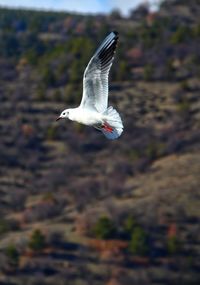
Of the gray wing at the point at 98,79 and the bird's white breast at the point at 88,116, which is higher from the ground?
the gray wing at the point at 98,79

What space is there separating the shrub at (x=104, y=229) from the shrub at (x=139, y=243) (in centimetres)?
87

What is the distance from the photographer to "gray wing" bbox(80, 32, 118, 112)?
48.2 feet

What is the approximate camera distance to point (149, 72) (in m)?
63.8

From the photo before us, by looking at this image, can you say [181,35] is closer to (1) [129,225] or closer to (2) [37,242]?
(1) [129,225]

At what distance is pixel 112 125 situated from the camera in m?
14.7

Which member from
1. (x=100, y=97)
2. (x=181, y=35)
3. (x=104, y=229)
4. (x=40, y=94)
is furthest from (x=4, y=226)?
(x=181, y=35)

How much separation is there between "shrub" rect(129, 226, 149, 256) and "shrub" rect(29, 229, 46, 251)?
3.45m

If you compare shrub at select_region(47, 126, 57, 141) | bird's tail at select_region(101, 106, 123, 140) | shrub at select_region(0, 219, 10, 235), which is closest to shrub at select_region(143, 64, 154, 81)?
shrub at select_region(47, 126, 57, 141)

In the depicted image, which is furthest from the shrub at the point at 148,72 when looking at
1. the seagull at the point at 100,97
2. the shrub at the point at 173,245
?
the seagull at the point at 100,97

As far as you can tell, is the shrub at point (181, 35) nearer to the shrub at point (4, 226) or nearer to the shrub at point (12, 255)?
the shrub at point (4, 226)

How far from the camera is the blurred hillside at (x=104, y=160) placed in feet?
136

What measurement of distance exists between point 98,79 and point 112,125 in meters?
0.63

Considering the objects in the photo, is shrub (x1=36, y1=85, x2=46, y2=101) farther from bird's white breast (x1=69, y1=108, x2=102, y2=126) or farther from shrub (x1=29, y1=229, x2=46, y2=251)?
bird's white breast (x1=69, y1=108, x2=102, y2=126)

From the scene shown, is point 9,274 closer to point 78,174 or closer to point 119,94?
point 78,174
